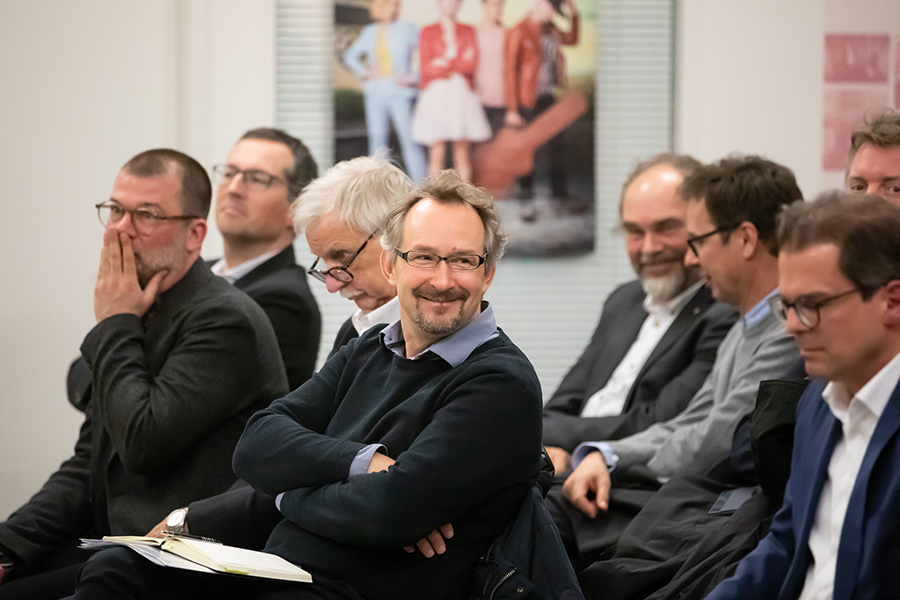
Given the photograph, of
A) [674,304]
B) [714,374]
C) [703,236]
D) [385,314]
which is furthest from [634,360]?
[385,314]

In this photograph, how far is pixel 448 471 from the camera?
173 cm

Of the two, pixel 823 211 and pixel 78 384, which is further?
pixel 78 384

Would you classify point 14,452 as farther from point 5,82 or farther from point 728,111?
point 728,111

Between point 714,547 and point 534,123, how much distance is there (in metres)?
2.87

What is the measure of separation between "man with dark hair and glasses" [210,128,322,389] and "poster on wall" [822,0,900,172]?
2613 millimetres

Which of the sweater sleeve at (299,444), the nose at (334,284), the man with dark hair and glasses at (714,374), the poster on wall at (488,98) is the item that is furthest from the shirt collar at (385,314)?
the poster on wall at (488,98)

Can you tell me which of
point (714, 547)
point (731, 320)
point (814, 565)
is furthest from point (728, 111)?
point (814, 565)

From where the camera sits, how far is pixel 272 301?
298cm

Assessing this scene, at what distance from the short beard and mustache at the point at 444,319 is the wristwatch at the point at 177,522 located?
836mm

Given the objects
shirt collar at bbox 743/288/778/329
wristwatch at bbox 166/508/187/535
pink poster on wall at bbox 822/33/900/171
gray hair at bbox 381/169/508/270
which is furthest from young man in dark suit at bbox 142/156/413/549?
pink poster on wall at bbox 822/33/900/171

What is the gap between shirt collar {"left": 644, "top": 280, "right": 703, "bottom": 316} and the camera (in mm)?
3305

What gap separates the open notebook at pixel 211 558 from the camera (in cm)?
169

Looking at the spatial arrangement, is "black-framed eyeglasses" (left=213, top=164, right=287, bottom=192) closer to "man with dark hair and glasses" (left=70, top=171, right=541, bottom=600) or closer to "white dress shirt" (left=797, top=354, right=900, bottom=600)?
"man with dark hair and glasses" (left=70, top=171, right=541, bottom=600)

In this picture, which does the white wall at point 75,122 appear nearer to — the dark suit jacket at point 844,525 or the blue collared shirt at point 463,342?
the blue collared shirt at point 463,342
